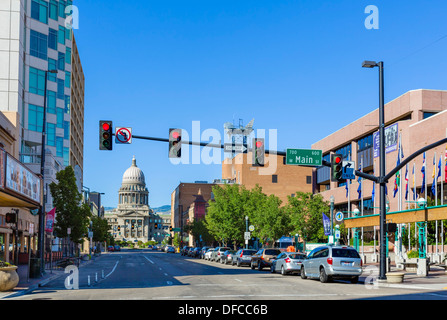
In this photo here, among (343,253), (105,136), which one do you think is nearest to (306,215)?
(343,253)

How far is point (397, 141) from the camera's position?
54.8 m

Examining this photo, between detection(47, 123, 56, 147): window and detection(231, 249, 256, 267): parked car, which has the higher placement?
detection(47, 123, 56, 147): window

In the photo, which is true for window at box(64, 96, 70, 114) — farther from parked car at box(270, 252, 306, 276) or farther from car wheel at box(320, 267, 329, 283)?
car wheel at box(320, 267, 329, 283)

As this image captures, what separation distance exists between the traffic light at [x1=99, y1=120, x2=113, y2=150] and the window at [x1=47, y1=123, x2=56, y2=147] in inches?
2086

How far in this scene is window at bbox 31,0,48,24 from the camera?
63309 mm

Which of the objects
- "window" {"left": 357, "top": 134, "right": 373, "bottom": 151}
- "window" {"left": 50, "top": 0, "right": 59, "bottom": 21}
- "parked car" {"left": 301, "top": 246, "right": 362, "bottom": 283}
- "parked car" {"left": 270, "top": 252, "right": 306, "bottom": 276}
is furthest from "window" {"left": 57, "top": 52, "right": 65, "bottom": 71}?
"parked car" {"left": 301, "top": 246, "right": 362, "bottom": 283}

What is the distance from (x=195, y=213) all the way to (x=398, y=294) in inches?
4515

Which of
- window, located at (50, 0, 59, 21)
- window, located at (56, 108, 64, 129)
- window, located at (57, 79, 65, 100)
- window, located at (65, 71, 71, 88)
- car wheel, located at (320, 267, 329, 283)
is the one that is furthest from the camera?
window, located at (65, 71, 71, 88)

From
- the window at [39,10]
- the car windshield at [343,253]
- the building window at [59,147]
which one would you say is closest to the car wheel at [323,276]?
the car windshield at [343,253]

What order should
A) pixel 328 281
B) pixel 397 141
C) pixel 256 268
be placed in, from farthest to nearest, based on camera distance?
pixel 397 141 → pixel 256 268 → pixel 328 281

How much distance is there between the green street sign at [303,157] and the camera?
24.8 meters

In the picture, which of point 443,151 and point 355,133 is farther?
point 355,133
